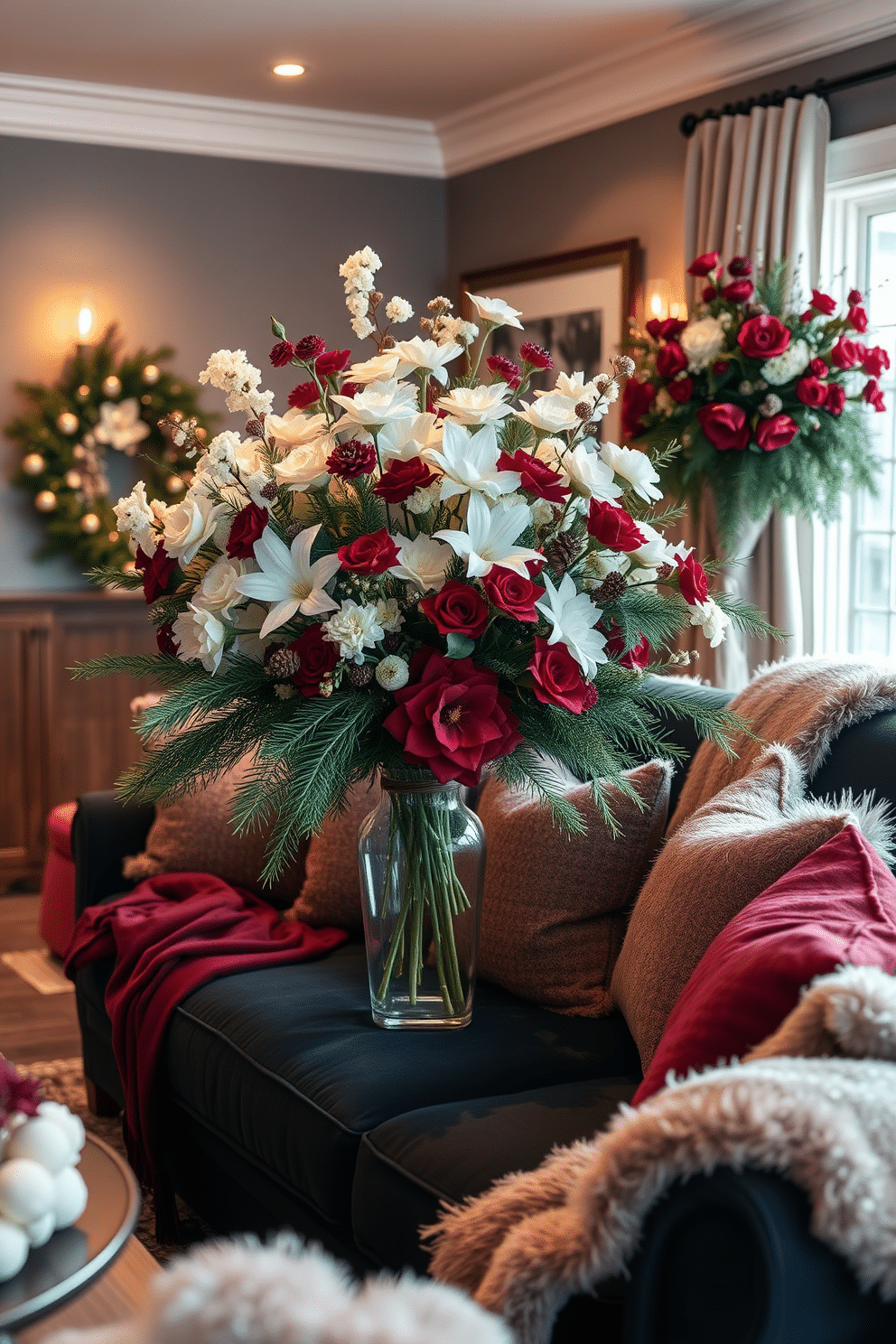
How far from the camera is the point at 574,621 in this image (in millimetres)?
1706

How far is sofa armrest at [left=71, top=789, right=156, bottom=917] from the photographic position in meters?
3.00

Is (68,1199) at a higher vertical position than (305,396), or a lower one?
lower

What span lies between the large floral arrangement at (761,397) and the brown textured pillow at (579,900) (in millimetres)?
1620

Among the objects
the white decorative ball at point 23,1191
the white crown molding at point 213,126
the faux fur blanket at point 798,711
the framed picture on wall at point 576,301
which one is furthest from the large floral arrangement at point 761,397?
the white decorative ball at point 23,1191

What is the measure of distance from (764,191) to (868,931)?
10.8ft

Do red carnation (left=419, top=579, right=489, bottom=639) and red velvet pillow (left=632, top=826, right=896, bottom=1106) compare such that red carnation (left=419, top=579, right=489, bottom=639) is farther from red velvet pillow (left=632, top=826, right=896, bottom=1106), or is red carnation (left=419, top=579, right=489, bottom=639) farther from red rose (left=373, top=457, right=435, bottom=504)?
red velvet pillow (left=632, top=826, right=896, bottom=1106)

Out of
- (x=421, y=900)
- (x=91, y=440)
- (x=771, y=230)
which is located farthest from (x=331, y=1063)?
(x=91, y=440)

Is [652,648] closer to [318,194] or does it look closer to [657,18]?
[657,18]

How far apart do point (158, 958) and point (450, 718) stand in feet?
3.42

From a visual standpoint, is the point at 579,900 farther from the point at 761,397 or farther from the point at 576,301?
the point at 576,301

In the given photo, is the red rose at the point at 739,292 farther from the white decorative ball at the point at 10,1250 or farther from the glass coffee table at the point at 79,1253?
the white decorative ball at the point at 10,1250

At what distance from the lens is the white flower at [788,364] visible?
346 centimetres

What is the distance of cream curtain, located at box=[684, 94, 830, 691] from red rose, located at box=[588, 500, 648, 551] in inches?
90.0

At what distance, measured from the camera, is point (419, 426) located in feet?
5.68
